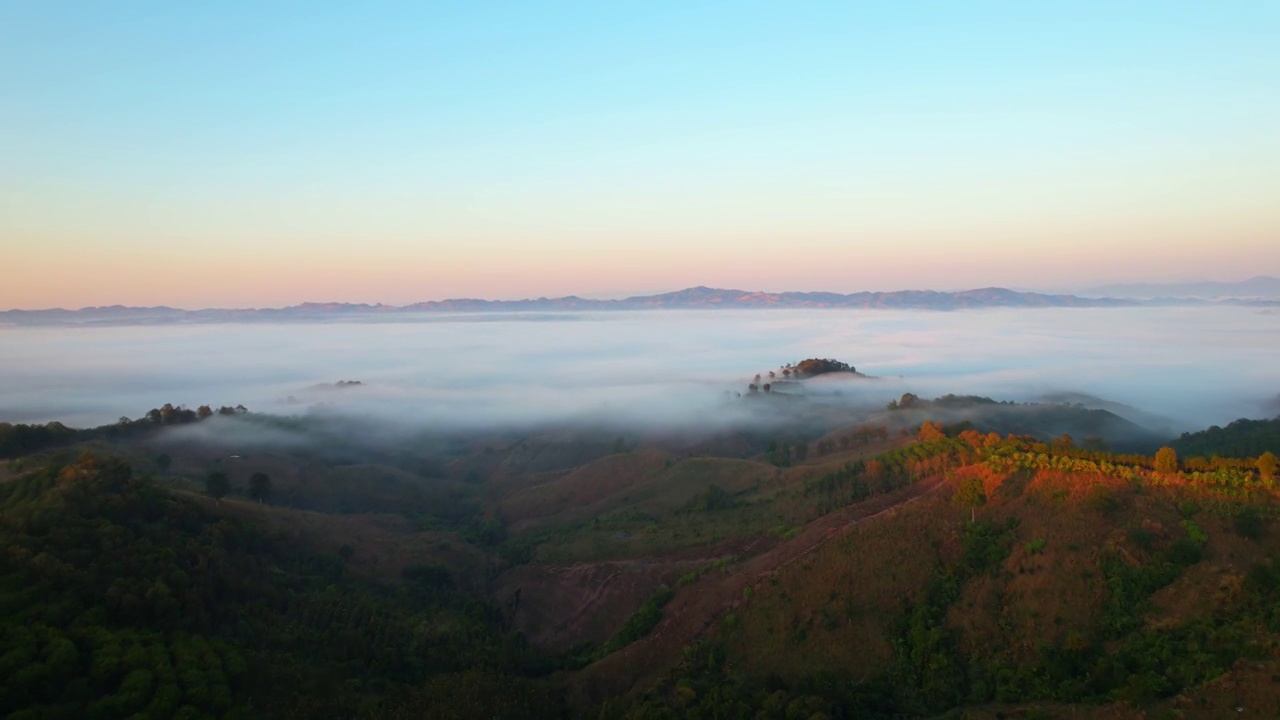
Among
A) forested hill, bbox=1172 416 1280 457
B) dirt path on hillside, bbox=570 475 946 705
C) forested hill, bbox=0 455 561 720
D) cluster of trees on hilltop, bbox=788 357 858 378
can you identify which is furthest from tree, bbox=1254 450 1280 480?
cluster of trees on hilltop, bbox=788 357 858 378

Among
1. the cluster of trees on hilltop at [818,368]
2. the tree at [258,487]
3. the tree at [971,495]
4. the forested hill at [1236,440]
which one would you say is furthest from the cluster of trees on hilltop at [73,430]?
the forested hill at [1236,440]

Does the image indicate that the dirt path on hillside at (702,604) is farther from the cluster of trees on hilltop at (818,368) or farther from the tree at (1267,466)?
the cluster of trees on hilltop at (818,368)

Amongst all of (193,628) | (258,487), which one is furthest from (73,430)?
(193,628)

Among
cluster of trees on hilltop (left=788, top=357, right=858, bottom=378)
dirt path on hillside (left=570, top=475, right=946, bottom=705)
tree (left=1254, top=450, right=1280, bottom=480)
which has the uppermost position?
tree (left=1254, top=450, right=1280, bottom=480)

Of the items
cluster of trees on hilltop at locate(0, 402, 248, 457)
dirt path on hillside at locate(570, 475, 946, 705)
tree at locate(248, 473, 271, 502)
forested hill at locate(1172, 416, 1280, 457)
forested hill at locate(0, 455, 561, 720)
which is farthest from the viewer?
tree at locate(248, 473, 271, 502)

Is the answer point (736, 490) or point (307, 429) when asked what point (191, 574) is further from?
point (307, 429)

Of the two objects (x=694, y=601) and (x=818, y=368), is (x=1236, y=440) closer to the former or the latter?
(x=694, y=601)

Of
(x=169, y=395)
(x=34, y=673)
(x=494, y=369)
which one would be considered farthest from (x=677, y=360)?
(x=34, y=673)

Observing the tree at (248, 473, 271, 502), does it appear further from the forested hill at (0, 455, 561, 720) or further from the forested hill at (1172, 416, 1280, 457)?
the forested hill at (1172, 416, 1280, 457)

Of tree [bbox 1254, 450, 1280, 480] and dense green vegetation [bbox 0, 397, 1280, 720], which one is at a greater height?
tree [bbox 1254, 450, 1280, 480]

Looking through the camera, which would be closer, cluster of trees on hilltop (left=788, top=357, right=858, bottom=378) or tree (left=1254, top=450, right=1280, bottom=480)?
tree (left=1254, top=450, right=1280, bottom=480)
